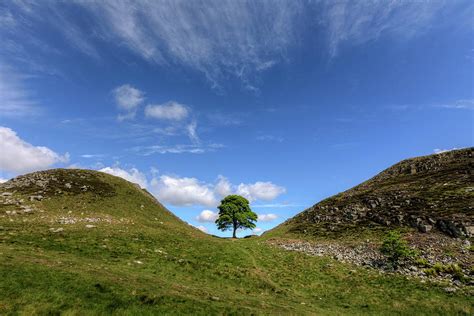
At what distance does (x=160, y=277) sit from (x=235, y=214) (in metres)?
61.3

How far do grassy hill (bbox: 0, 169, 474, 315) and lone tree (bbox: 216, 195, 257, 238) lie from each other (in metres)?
35.0

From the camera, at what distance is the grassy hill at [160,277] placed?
2056 cm

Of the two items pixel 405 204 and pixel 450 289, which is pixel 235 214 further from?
pixel 450 289

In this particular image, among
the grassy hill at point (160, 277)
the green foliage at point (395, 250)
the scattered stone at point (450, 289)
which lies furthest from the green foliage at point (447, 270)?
the grassy hill at point (160, 277)

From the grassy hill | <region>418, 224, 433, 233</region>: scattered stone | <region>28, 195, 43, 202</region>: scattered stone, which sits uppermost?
<region>28, 195, 43, 202</region>: scattered stone

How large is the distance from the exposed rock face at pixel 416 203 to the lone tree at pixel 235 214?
53.5ft

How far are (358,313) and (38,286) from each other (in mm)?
27048

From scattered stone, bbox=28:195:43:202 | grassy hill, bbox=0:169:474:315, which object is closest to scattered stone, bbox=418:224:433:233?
grassy hill, bbox=0:169:474:315

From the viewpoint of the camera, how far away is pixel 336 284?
34812mm

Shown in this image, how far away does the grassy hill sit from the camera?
810 inches

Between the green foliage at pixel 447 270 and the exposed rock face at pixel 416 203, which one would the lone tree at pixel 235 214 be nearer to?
the exposed rock face at pixel 416 203

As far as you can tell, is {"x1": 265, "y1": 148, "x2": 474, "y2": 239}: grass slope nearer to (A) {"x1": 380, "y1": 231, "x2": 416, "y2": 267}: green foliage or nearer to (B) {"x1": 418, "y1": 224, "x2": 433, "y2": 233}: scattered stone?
(B) {"x1": 418, "y1": 224, "x2": 433, "y2": 233}: scattered stone

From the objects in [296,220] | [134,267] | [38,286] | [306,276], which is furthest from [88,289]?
[296,220]

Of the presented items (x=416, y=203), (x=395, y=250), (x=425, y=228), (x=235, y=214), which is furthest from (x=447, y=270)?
(x=235, y=214)
